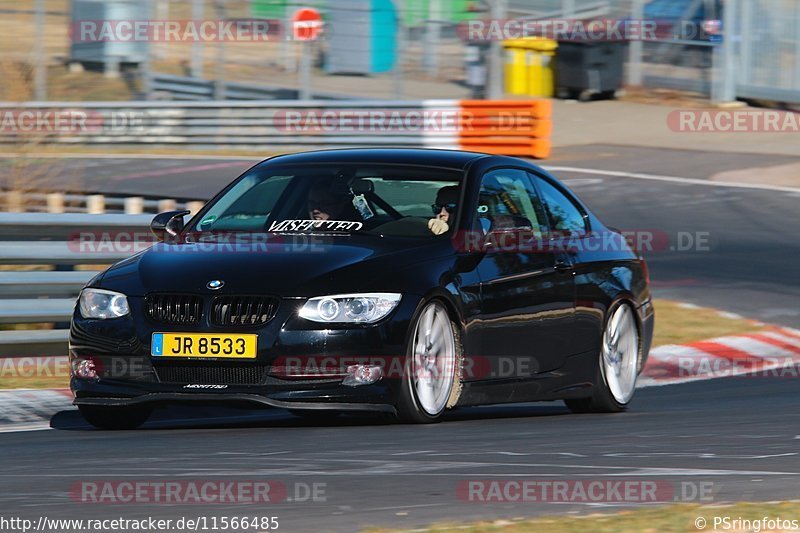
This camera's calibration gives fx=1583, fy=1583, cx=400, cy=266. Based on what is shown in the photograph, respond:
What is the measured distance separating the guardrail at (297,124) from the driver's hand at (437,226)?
15129 millimetres

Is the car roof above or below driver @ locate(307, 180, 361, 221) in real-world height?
above

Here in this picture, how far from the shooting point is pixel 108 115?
1247 inches

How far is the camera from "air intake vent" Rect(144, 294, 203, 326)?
7184 millimetres

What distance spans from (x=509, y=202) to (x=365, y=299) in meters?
1.61

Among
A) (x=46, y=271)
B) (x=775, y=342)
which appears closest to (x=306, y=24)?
(x=775, y=342)

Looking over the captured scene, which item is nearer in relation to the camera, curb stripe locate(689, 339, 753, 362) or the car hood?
the car hood

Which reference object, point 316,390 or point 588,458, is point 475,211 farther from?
point 588,458

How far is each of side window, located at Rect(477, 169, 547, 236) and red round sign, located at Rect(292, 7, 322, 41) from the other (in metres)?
20.1

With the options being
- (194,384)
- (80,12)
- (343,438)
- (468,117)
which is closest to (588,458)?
(343,438)

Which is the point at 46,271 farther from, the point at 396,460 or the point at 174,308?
the point at 396,460

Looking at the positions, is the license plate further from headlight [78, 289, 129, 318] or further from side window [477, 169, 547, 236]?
side window [477, 169, 547, 236]

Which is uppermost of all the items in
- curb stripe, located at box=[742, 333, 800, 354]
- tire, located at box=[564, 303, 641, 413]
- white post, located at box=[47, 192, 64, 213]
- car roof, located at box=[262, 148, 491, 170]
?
car roof, located at box=[262, 148, 491, 170]

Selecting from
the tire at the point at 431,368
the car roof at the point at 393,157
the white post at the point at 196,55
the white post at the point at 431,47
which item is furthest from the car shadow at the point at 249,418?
the white post at the point at 196,55

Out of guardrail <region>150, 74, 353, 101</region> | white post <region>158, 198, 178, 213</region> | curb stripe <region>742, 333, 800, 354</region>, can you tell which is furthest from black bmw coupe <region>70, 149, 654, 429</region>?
guardrail <region>150, 74, 353, 101</region>
